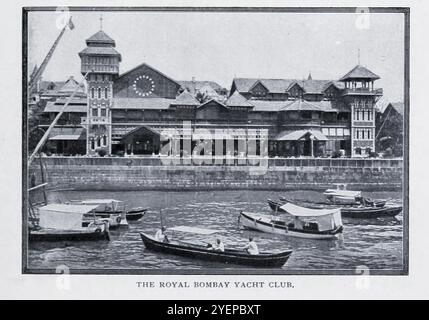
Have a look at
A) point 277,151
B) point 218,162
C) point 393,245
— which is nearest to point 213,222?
point 218,162

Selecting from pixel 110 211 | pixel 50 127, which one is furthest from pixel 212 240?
pixel 50 127

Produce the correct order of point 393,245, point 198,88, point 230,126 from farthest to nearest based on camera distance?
1. point 230,126
2. point 198,88
3. point 393,245

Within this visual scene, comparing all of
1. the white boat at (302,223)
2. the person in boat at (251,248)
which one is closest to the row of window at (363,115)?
the white boat at (302,223)

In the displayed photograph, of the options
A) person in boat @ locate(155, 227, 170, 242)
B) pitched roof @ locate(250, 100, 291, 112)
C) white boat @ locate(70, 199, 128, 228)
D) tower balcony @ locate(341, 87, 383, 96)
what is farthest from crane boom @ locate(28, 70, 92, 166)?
tower balcony @ locate(341, 87, 383, 96)

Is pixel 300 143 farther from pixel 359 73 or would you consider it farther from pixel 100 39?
pixel 100 39

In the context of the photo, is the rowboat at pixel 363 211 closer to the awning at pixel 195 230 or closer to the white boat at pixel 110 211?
the awning at pixel 195 230
